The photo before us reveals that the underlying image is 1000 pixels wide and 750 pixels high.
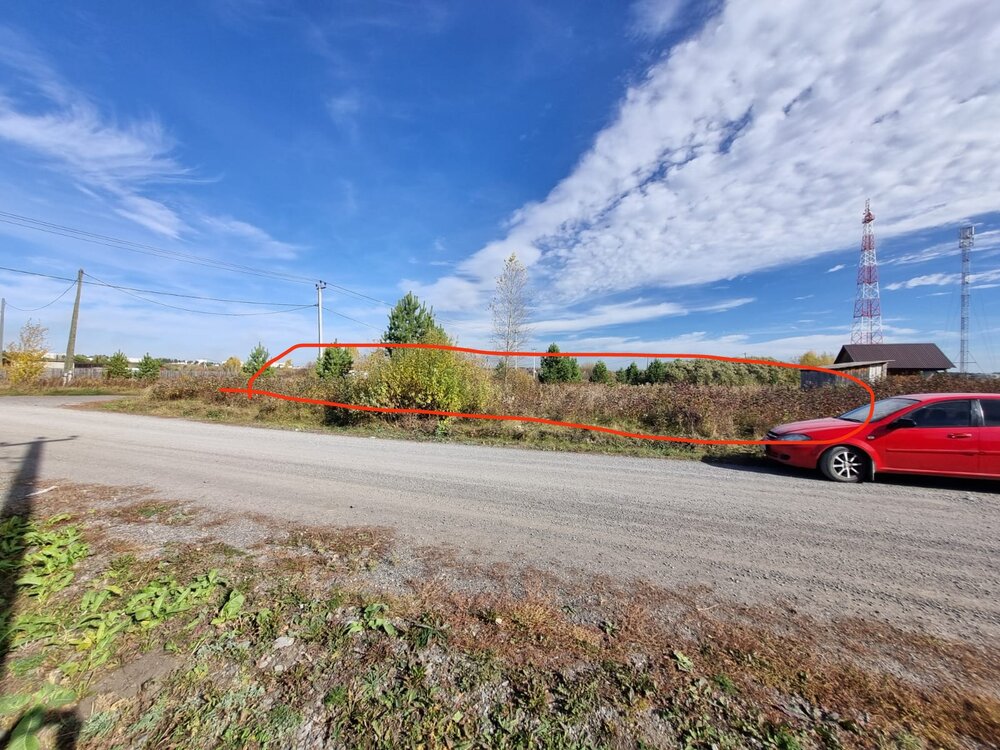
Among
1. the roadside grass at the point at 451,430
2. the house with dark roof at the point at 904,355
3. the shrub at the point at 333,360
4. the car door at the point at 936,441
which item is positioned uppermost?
the house with dark roof at the point at 904,355

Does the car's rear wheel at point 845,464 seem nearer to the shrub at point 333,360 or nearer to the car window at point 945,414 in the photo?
the car window at point 945,414

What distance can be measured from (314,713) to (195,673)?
2.41 feet

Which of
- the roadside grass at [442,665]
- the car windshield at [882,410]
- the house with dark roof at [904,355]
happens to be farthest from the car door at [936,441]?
the house with dark roof at [904,355]

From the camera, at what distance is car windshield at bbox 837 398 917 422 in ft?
18.7

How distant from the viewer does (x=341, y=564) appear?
306 cm

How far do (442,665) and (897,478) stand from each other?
23.8ft

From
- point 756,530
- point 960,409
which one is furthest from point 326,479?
point 960,409

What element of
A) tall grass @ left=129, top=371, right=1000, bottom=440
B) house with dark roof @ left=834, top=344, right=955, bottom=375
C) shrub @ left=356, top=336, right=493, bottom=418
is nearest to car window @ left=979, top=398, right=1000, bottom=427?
tall grass @ left=129, top=371, right=1000, bottom=440

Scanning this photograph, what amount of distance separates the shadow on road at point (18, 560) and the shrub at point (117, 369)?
28357mm

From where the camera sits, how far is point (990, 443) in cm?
505

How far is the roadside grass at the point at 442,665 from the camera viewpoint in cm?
Answer: 166

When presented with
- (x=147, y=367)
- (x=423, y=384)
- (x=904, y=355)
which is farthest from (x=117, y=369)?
(x=904, y=355)

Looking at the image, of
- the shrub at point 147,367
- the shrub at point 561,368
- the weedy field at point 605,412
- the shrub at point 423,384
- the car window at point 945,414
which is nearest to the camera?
the car window at point 945,414

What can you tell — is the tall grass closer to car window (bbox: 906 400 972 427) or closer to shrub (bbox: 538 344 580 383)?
car window (bbox: 906 400 972 427)
